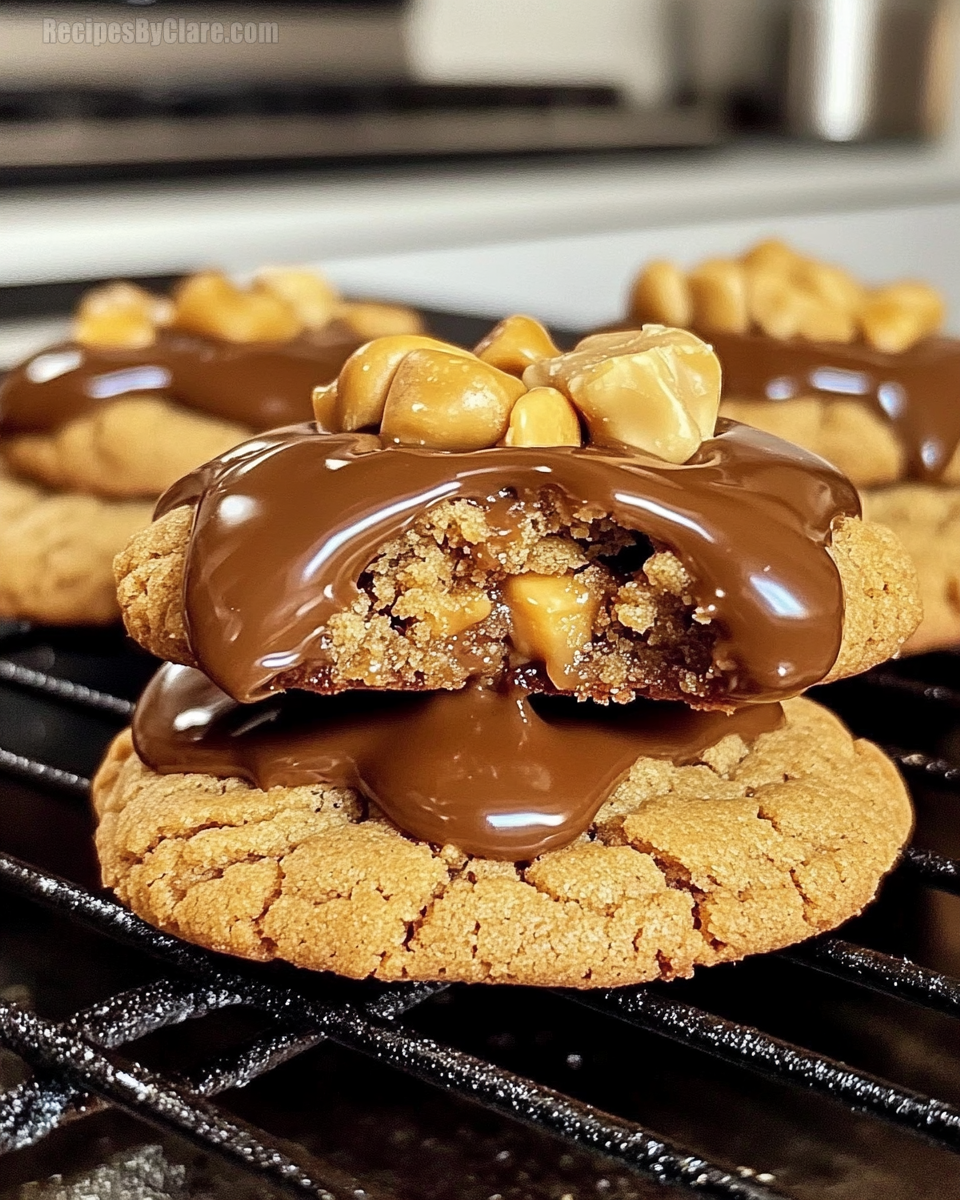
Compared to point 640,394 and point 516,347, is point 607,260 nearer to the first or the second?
point 516,347

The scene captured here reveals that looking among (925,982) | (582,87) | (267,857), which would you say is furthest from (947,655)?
(582,87)

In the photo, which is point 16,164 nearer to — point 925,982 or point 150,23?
point 150,23

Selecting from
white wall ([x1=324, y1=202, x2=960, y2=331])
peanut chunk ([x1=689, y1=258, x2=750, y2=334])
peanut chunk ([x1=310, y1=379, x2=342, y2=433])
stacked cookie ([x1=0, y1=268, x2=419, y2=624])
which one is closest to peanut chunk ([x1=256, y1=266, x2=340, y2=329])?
stacked cookie ([x1=0, y1=268, x2=419, y2=624])

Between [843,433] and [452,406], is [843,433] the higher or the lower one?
the lower one

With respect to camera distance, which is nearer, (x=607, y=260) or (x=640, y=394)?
(x=640, y=394)

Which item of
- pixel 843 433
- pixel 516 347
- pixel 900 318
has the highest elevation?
pixel 516 347

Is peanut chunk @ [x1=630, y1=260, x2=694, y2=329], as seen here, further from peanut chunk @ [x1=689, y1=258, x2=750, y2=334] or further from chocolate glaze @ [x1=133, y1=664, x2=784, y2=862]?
chocolate glaze @ [x1=133, y1=664, x2=784, y2=862]

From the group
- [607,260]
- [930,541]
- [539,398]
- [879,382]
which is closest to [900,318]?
[879,382]
